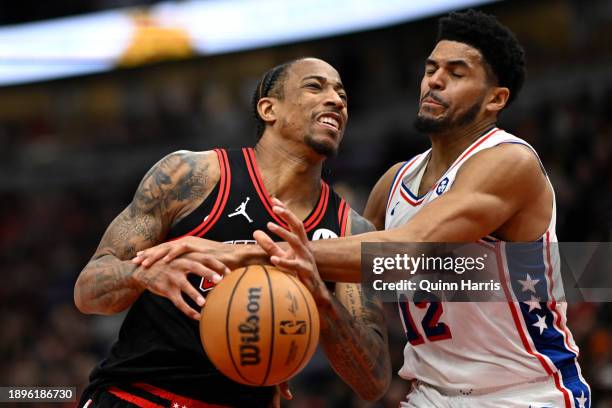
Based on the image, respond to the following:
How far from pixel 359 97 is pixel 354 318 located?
10.5 metres

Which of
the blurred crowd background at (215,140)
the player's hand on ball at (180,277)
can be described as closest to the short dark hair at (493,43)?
the player's hand on ball at (180,277)

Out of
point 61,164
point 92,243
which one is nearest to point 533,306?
point 92,243

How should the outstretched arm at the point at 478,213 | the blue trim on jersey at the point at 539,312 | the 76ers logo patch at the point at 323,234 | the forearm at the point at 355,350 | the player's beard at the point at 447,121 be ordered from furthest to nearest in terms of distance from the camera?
the player's beard at the point at 447,121
the 76ers logo patch at the point at 323,234
the blue trim on jersey at the point at 539,312
the forearm at the point at 355,350
the outstretched arm at the point at 478,213

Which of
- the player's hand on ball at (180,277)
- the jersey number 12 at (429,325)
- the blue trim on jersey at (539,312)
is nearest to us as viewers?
the player's hand on ball at (180,277)

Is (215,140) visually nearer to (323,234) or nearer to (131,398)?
(323,234)

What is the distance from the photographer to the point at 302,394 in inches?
427

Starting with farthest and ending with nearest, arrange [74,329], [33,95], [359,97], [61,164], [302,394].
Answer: [33,95] < [61,164] < [359,97] < [74,329] < [302,394]

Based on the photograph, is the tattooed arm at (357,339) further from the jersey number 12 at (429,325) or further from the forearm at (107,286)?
the forearm at (107,286)

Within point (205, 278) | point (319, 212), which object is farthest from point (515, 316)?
point (205, 278)

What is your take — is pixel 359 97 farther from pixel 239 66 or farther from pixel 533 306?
pixel 533 306

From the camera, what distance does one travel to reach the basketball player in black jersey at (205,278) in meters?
4.39

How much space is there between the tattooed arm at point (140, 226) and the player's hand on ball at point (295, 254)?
59 centimetres

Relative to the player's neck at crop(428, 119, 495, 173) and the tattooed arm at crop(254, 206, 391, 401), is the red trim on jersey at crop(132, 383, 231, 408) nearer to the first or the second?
the tattooed arm at crop(254, 206, 391, 401)

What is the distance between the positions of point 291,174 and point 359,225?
45 centimetres
